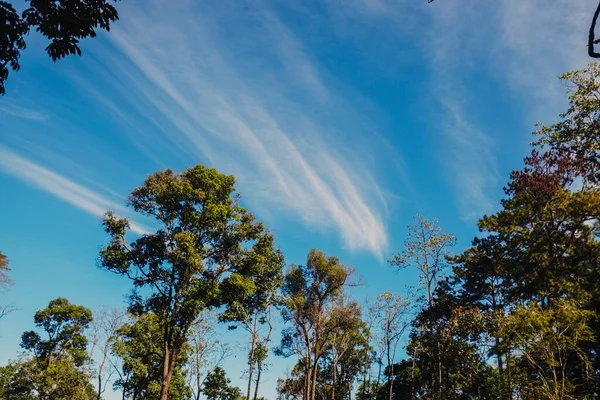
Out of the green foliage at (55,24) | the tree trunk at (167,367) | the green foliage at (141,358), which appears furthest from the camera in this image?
the green foliage at (141,358)

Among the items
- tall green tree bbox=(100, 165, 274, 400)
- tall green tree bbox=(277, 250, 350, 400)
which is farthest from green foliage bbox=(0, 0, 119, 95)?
tall green tree bbox=(277, 250, 350, 400)

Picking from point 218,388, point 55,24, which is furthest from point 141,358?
point 55,24

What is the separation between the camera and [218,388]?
36344 mm

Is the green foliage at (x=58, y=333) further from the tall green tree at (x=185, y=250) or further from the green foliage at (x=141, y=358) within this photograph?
the tall green tree at (x=185, y=250)

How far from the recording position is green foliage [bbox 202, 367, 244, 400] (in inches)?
1421

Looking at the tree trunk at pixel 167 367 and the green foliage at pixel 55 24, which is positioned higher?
the green foliage at pixel 55 24

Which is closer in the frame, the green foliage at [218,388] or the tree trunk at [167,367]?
the tree trunk at [167,367]

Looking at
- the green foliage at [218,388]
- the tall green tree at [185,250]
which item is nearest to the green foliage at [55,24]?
the tall green tree at [185,250]

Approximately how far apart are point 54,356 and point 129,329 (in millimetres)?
15354

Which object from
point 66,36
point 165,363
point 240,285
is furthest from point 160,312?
point 66,36

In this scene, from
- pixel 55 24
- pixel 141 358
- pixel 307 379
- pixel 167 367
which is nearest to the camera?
pixel 55 24

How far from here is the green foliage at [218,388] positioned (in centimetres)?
3609

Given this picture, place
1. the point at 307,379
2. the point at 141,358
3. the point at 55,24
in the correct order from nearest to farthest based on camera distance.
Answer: the point at 55,24 < the point at 307,379 < the point at 141,358

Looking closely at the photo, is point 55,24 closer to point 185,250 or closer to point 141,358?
point 185,250
